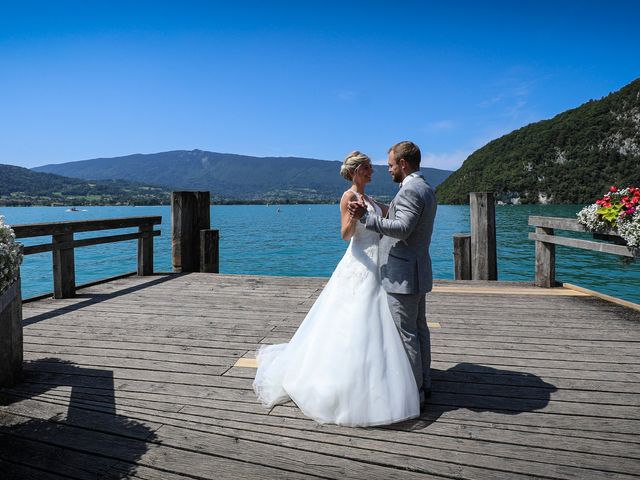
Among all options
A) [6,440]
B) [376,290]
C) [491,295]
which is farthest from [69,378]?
[491,295]

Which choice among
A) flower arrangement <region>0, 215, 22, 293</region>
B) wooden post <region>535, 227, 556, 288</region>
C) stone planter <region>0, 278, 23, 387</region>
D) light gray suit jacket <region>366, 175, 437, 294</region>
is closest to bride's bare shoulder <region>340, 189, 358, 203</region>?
light gray suit jacket <region>366, 175, 437, 294</region>

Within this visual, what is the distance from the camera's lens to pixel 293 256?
31.5 m

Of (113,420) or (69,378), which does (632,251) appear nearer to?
(113,420)

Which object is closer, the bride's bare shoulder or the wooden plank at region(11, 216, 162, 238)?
the bride's bare shoulder

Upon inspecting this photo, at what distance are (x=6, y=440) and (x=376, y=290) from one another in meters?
2.55

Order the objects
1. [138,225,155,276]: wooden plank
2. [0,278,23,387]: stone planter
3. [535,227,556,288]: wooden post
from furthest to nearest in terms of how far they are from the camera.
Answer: [138,225,155,276]: wooden plank → [535,227,556,288]: wooden post → [0,278,23,387]: stone planter

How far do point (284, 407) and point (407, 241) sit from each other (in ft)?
4.90

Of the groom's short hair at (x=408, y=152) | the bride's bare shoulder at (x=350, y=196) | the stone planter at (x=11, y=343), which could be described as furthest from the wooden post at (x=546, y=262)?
the stone planter at (x=11, y=343)

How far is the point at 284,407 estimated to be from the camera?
3.26 m

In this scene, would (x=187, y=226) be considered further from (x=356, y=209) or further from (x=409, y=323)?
(x=409, y=323)

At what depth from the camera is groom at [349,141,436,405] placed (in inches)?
119

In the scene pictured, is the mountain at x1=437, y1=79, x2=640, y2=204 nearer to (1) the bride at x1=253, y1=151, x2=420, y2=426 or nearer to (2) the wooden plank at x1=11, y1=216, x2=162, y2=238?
(2) the wooden plank at x1=11, y1=216, x2=162, y2=238

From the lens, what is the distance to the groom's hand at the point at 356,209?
3.13 m

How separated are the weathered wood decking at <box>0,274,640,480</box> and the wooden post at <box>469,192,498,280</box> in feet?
8.08
